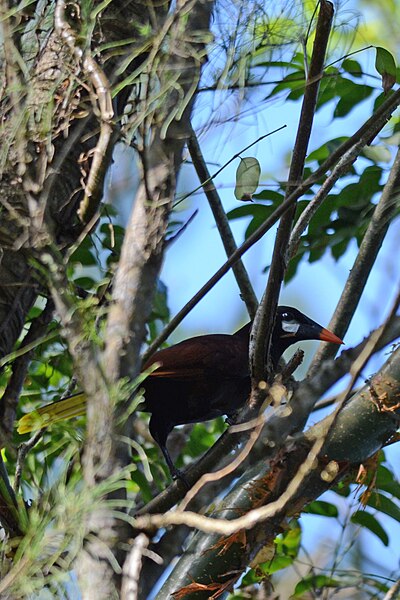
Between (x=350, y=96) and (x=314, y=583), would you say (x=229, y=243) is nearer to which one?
(x=350, y=96)

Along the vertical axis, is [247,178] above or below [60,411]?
above

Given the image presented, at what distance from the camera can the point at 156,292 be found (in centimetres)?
207

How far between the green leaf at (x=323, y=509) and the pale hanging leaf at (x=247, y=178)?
1.07 m

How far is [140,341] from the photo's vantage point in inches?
56.1

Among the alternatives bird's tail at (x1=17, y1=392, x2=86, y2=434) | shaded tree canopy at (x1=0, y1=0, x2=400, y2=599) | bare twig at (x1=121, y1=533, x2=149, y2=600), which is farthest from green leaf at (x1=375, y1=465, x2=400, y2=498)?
bare twig at (x1=121, y1=533, x2=149, y2=600)

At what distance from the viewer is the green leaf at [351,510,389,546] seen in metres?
2.50

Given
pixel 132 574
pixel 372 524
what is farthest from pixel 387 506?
pixel 132 574

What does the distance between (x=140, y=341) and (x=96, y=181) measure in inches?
23.0

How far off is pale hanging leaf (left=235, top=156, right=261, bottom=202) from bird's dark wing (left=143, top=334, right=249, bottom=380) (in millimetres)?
1113

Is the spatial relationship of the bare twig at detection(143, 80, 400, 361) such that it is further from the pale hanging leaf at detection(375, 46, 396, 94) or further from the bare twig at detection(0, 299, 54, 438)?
the bare twig at detection(0, 299, 54, 438)

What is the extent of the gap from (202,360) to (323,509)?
66 cm

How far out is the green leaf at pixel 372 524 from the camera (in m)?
2.50

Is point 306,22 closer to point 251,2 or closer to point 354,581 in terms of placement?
point 251,2

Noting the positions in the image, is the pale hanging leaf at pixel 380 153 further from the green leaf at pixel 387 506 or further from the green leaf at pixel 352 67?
the green leaf at pixel 387 506
